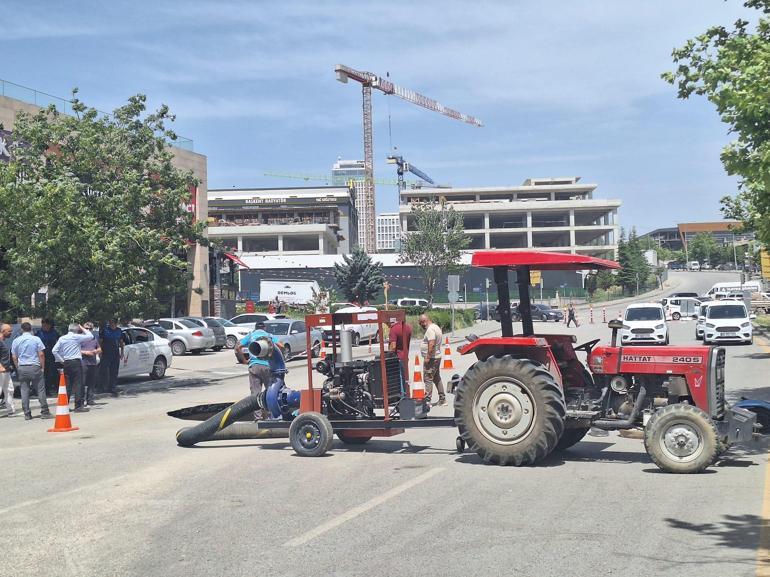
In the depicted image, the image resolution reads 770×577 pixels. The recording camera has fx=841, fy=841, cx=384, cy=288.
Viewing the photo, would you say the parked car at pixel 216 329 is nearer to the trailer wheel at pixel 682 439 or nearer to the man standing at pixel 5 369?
the man standing at pixel 5 369

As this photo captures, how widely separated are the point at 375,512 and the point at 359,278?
69.1 meters

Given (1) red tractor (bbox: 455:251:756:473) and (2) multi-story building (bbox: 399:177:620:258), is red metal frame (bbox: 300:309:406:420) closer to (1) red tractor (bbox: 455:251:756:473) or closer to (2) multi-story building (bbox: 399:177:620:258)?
(1) red tractor (bbox: 455:251:756:473)

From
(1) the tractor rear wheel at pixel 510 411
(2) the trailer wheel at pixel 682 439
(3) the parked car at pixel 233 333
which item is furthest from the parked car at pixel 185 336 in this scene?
(2) the trailer wheel at pixel 682 439

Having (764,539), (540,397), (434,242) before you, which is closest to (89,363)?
(540,397)

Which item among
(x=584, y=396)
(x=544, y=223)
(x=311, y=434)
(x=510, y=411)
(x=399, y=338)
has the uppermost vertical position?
(x=544, y=223)

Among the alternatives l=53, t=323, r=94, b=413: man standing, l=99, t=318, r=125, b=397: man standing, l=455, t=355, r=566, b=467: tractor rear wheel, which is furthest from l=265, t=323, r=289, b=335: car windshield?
l=455, t=355, r=566, b=467: tractor rear wheel

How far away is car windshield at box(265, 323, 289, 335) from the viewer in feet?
107

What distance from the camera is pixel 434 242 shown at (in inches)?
2288

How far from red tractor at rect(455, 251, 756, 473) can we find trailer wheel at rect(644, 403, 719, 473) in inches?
0.4

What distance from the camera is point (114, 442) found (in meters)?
12.9

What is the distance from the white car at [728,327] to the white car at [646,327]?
5.88 ft

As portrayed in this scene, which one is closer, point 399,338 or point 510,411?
point 510,411

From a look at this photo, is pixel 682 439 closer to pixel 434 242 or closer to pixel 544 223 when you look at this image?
pixel 434 242

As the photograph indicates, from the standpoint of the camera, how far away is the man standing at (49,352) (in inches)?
768
